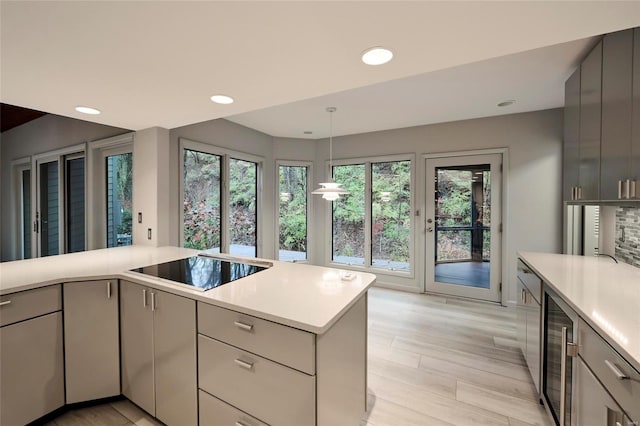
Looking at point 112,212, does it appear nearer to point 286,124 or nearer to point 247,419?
point 286,124

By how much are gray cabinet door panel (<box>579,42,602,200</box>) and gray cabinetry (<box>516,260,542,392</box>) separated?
0.72 m

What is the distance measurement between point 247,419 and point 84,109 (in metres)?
2.62

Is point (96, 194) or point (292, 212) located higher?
point (96, 194)

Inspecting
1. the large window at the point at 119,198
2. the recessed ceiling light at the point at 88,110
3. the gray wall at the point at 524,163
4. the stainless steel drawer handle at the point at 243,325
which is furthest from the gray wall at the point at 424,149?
the stainless steel drawer handle at the point at 243,325

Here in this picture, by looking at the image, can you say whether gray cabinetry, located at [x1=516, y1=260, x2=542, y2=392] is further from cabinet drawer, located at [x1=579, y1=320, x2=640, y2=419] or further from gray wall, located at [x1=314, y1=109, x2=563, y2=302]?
gray wall, located at [x1=314, y1=109, x2=563, y2=302]

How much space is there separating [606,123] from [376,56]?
1.66m

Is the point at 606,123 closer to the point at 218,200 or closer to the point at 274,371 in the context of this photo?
the point at 274,371

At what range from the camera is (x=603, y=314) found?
1084 mm

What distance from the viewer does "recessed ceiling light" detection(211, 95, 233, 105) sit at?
1.97m

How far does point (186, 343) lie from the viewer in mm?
1407

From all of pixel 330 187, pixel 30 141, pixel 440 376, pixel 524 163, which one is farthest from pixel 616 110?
pixel 30 141

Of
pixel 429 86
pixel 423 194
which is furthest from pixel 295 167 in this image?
pixel 429 86

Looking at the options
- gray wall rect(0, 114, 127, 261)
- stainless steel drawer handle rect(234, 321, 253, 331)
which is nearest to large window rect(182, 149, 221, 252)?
gray wall rect(0, 114, 127, 261)

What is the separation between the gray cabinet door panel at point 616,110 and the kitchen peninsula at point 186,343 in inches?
65.5
